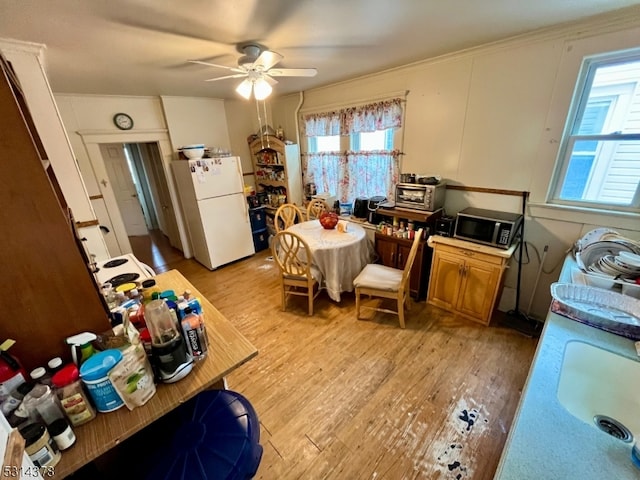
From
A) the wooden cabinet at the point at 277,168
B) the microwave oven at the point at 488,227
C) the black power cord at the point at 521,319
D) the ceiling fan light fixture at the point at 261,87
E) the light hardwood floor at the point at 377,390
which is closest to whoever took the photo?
the light hardwood floor at the point at 377,390

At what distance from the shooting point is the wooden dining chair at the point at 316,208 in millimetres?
3672

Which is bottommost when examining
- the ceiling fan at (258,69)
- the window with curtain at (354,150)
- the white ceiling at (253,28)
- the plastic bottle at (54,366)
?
the plastic bottle at (54,366)

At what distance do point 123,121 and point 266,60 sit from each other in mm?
2657

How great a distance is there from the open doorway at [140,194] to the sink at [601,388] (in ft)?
15.4

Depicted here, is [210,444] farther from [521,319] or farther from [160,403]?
[521,319]

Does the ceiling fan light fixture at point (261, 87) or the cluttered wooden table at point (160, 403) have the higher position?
the ceiling fan light fixture at point (261, 87)

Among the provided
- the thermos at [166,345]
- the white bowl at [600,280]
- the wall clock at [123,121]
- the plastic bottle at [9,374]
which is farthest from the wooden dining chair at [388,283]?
the wall clock at [123,121]

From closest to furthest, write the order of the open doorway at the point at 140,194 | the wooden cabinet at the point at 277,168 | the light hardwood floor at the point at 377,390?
the light hardwood floor at the point at 377,390, the wooden cabinet at the point at 277,168, the open doorway at the point at 140,194

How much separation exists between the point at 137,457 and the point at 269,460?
781 millimetres

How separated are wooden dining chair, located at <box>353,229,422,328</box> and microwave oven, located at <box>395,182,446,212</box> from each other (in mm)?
389

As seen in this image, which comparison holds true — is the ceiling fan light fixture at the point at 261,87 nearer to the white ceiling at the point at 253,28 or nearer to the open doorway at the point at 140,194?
the white ceiling at the point at 253,28

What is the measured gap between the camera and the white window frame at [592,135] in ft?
6.06

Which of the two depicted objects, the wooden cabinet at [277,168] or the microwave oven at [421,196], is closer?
the microwave oven at [421,196]

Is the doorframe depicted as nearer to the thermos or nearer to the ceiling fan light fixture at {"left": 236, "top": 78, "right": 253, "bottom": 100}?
the ceiling fan light fixture at {"left": 236, "top": 78, "right": 253, "bottom": 100}
